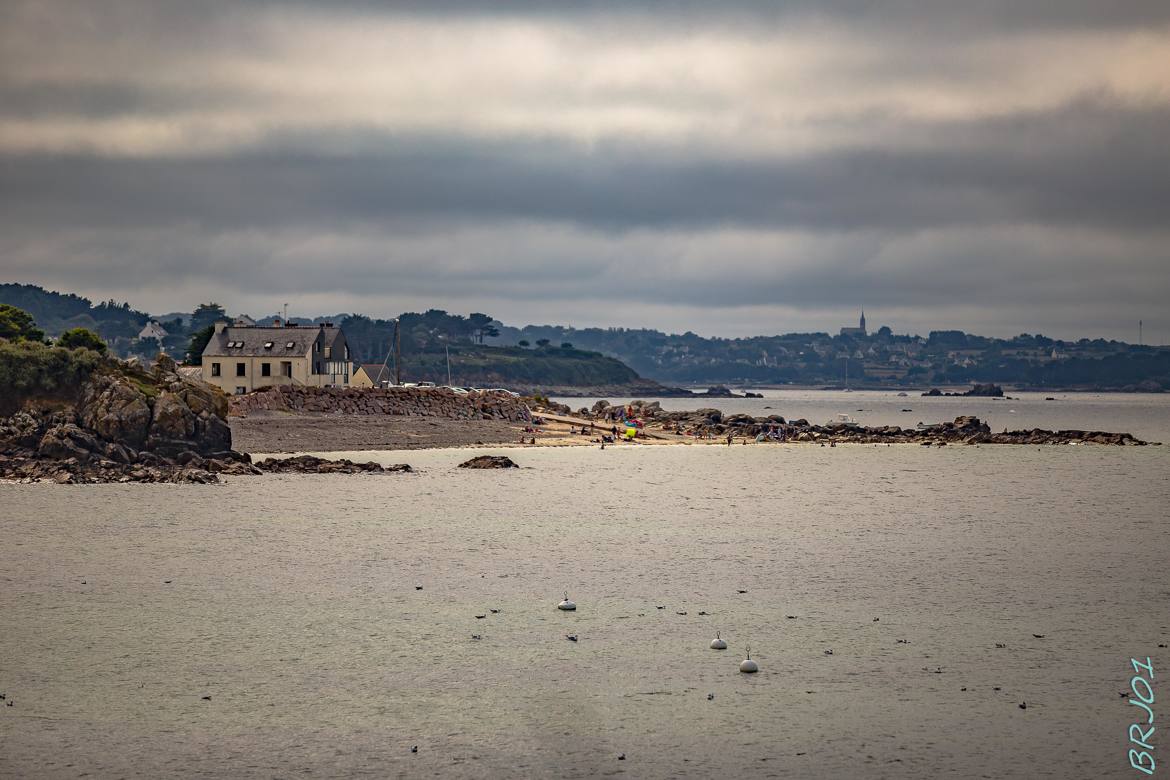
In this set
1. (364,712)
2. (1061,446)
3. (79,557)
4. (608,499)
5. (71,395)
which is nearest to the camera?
(364,712)

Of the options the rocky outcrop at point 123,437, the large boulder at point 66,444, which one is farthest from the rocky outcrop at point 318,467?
the large boulder at point 66,444

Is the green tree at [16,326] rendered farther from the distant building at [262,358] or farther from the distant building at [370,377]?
the distant building at [370,377]

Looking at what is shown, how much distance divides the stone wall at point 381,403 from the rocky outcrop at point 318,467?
67.8ft

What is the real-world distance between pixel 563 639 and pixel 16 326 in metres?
74.2

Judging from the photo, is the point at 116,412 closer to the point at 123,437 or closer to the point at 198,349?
the point at 123,437

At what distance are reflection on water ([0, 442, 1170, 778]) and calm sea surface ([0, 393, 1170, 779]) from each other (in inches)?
3.1

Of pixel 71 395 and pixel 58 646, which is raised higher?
pixel 71 395

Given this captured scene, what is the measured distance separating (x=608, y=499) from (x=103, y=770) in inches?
1381

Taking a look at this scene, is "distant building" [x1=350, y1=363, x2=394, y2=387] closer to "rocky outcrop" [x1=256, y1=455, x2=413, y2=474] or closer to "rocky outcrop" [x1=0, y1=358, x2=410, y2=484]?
"rocky outcrop" [x1=256, y1=455, x2=413, y2=474]

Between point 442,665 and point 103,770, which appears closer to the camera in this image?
point 103,770

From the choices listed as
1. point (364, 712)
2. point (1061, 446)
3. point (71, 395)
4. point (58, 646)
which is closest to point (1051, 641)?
point (364, 712)

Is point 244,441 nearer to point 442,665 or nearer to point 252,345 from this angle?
point 252,345

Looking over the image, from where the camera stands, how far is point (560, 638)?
20969mm

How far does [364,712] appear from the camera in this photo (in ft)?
53.6
